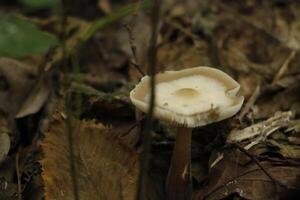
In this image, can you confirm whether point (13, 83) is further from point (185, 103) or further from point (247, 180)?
point (247, 180)

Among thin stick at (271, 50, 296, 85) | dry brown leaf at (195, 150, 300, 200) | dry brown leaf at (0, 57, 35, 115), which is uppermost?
thin stick at (271, 50, 296, 85)

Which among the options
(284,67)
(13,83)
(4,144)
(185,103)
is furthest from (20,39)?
(284,67)

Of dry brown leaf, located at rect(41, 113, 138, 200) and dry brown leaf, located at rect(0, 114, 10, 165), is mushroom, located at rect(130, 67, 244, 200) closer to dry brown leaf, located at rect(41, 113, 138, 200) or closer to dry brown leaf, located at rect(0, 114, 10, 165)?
dry brown leaf, located at rect(41, 113, 138, 200)

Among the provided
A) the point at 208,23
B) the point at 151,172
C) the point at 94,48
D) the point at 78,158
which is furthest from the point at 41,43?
the point at 208,23

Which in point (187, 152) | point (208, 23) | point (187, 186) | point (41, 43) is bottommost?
point (187, 186)

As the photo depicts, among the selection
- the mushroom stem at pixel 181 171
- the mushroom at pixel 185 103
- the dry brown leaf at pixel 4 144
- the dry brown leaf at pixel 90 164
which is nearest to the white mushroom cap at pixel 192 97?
the mushroom at pixel 185 103

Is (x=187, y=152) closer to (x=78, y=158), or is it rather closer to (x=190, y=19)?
(x=78, y=158)

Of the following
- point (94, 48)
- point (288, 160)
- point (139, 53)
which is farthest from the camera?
point (94, 48)

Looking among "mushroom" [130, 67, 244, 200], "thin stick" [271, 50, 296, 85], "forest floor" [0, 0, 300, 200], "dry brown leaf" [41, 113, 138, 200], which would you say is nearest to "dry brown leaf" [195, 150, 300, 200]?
"forest floor" [0, 0, 300, 200]
